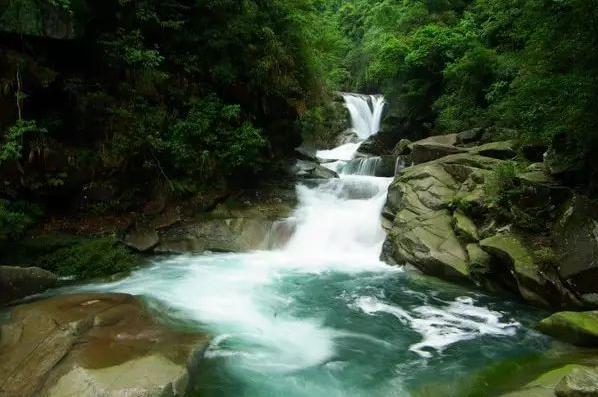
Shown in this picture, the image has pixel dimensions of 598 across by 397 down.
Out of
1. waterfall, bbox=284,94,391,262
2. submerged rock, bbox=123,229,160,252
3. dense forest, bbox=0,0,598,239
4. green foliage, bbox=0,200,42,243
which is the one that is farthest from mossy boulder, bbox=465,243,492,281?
green foliage, bbox=0,200,42,243

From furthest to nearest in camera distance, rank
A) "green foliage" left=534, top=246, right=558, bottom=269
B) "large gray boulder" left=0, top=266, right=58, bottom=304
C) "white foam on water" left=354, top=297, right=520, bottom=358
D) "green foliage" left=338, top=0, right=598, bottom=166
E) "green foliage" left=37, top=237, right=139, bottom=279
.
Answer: "green foliage" left=37, top=237, right=139, bottom=279, "green foliage" left=534, top=246, right=558, bottom=269, "large gray boulder" left=0, top=266, right=58, bottom=304, "green foliage" left=338, top=0, right=598, bottom=166, "white foam on water" left=354, top=297, right=520, bottom=358

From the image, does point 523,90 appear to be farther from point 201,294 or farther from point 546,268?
point 201,294

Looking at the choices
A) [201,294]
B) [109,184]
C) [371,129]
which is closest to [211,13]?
[109,184]

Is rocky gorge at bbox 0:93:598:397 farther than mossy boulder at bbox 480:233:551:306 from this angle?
No

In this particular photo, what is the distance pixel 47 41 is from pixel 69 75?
2.83ft

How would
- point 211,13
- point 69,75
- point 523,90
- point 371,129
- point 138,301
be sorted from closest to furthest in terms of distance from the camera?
point 138,301 < point 523,90 < point 69,75 < point 211,13 < point 371,129

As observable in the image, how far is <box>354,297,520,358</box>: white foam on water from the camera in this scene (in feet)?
21.2

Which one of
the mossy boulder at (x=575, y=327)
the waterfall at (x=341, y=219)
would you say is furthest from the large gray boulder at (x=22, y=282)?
the mossy boulder at (x=575, y=327)

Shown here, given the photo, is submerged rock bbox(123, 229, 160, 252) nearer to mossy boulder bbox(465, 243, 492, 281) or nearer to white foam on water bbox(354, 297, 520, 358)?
white foam on water bbox(354, 297, 520, 358)

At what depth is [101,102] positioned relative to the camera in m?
10.6

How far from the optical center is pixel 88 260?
9000 millimetres

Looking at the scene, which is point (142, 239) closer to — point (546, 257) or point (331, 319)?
point (331, 319)

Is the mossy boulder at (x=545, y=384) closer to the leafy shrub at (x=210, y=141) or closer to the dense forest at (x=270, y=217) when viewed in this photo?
the dense forest at (x=270, y=217)

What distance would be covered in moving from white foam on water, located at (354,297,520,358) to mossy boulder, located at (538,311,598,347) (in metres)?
0.62
